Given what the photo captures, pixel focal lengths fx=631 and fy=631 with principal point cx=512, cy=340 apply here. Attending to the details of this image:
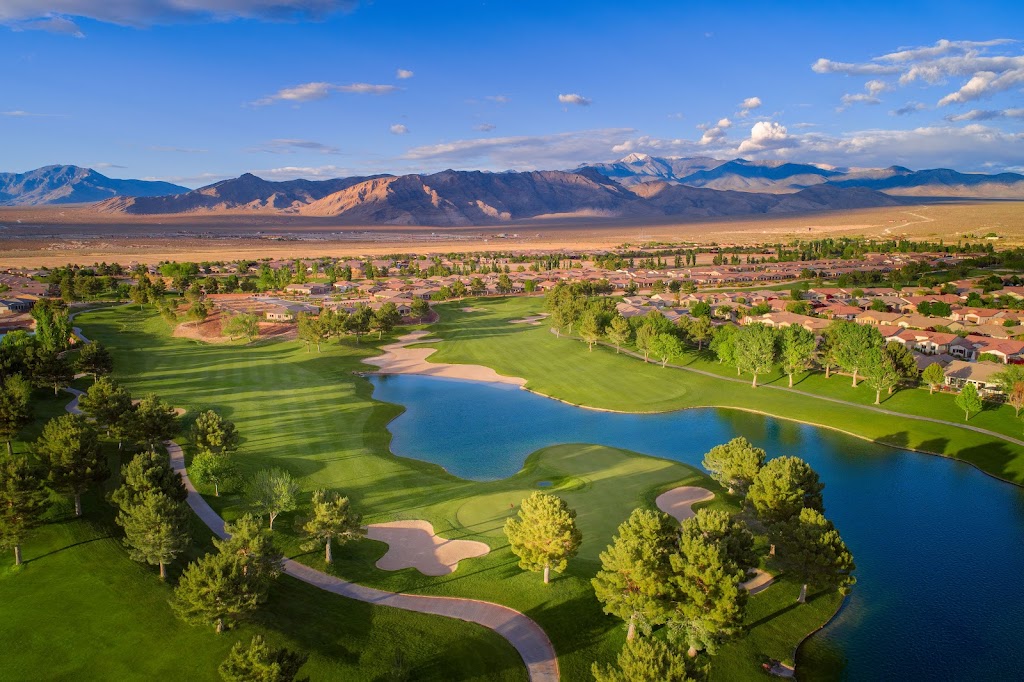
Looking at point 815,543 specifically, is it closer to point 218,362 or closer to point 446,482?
point 446,482

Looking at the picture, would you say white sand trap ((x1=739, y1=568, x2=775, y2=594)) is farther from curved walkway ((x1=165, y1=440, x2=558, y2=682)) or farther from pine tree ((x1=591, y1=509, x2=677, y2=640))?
curved walkway ((x1=165, y1=440, x2=558, y2=682))

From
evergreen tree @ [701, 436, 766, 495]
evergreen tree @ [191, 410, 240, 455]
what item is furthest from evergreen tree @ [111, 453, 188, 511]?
evergreen tree @ [701, 436, 766, 495]

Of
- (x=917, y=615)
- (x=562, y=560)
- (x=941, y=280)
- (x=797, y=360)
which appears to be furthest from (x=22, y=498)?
(x=941, y=280)

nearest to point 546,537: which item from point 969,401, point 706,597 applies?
point 706,597

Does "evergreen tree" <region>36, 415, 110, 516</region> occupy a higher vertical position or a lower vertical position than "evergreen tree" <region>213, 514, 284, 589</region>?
higher

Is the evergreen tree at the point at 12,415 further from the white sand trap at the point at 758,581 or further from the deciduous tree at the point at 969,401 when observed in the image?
the deciduous tree at the point at 969,401

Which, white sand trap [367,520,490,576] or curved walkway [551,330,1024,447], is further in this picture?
curved walkway [551,330,1024,447]

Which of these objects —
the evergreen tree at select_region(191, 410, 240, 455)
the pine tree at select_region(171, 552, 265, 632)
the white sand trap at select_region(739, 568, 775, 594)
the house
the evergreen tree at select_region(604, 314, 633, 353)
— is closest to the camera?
the pine tree at select_region(171, 552, 265, 632)
